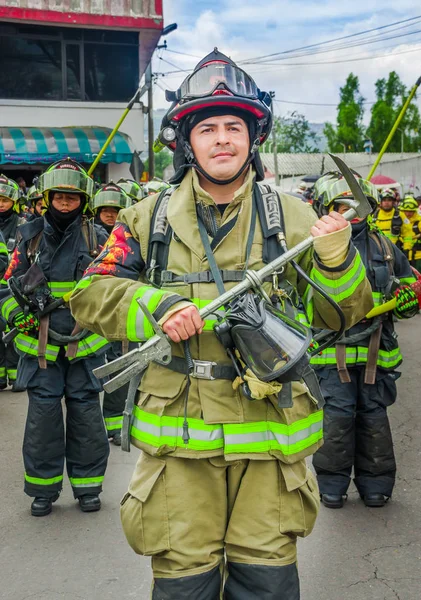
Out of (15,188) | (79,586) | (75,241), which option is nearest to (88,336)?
(75,241)

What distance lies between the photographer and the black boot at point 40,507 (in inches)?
199

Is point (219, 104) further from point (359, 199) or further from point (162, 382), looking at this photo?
point (162, 382)

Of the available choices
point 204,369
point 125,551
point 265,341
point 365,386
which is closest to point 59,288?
point 125,551

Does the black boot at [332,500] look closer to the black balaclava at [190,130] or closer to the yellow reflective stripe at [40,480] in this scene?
the yellow reflective stripe at [40,480]

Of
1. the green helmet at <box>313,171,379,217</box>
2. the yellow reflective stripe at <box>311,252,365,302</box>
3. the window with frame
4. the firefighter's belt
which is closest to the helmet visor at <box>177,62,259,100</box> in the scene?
the yellow reflective stripe at <box>311,252,365,302</box>

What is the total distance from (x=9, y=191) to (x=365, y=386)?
17.1ft

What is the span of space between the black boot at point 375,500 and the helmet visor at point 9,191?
5.44 meters

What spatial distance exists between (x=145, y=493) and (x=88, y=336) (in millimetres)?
2525

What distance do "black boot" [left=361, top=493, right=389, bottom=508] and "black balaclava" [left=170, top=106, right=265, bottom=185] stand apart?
2.73 m

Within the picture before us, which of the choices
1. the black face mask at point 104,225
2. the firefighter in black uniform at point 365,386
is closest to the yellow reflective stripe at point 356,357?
the firefighter in black uniform at point 365,386

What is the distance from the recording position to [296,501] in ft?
9.13

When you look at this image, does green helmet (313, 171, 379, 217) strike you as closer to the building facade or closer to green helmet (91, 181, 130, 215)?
green helmet (91, 181, 130, 215)

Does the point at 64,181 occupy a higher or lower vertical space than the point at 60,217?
higher

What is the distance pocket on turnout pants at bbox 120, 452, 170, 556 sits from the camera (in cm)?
272
